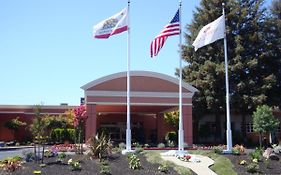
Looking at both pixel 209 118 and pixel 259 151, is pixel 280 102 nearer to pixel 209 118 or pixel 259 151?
pixel 209 118

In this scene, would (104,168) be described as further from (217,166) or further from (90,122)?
(90,122)

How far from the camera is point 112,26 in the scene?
23656mm

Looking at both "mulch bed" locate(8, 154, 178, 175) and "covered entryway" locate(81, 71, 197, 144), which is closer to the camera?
"mulch bed" locate(8, 154, 178, 175)

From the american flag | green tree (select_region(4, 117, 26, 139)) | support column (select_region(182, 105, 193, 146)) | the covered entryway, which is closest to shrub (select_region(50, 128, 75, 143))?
green tree (select_region(4, 117, 26, 139))

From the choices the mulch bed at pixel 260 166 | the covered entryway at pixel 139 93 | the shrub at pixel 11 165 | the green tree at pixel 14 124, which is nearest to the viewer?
the shrub at pixel 11 165

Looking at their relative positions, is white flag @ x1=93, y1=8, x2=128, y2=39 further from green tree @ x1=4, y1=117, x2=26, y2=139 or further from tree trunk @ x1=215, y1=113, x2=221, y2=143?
green tree @ x1=4, y1=117, x2=26, y2=139

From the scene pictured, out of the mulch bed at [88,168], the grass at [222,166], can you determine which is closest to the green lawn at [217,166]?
the grass at [222,166]

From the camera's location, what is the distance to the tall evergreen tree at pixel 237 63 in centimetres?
4312

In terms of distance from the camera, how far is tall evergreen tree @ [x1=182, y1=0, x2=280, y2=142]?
4312 cm

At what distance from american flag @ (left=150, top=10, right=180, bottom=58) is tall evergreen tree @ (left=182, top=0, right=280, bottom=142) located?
20.5m

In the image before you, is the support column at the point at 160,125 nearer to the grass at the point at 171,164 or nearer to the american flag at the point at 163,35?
the american flag at the point at 163,35

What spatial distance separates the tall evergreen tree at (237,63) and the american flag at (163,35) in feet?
67.1

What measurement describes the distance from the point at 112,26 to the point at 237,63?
22.8 metres

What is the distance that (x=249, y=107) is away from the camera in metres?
42.5
